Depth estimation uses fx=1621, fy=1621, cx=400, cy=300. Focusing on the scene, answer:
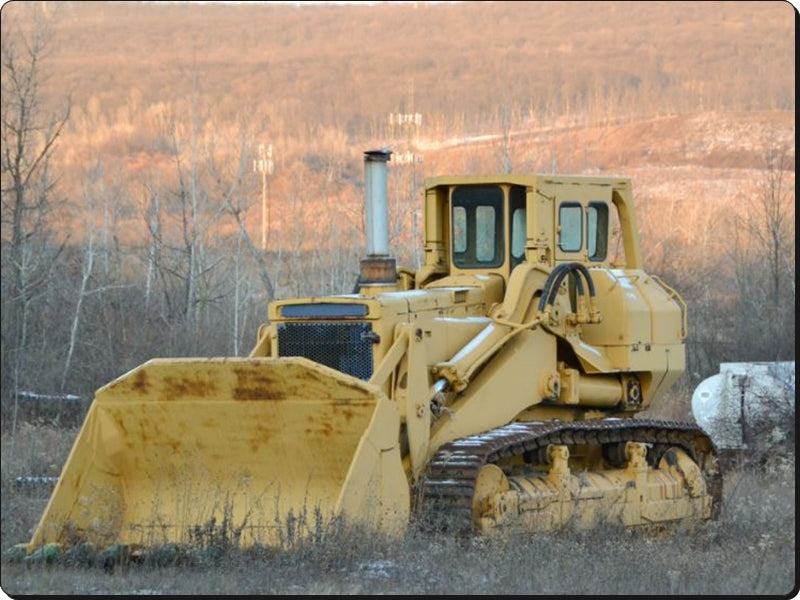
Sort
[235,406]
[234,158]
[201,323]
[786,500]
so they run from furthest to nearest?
1. [234,158]
2. [201,323]
3. [786,500]
4. [235,406]

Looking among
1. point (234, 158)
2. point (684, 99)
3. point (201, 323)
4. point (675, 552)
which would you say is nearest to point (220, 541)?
point (675, 552)

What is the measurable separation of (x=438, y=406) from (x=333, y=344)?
0.92m

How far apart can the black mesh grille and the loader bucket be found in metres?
0.83

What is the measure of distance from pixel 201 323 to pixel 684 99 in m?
18.8

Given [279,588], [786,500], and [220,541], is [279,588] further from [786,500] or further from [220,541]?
[786,500]

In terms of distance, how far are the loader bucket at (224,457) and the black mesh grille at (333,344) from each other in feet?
2.73

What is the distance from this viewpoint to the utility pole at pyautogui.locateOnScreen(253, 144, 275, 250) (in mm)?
36222

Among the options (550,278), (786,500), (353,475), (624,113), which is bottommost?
(786,500)

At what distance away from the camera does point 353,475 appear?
10.8 metres

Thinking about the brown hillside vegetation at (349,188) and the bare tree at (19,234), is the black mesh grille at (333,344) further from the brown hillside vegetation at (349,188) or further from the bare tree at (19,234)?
the bare tree at (19,234)

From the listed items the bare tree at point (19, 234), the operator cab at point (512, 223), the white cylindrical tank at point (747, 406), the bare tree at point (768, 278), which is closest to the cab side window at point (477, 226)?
the operator cab at point (512, 223)

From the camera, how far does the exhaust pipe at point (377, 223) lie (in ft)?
42.6

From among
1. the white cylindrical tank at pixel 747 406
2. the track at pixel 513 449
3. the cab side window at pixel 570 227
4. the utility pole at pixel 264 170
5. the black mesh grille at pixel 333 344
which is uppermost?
the utility pole at pixel 264 170

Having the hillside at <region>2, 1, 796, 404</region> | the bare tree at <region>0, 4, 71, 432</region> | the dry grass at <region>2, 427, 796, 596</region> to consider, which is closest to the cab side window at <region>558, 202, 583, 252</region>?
the dry grass at <region>2, 427, 796, 596</region>
